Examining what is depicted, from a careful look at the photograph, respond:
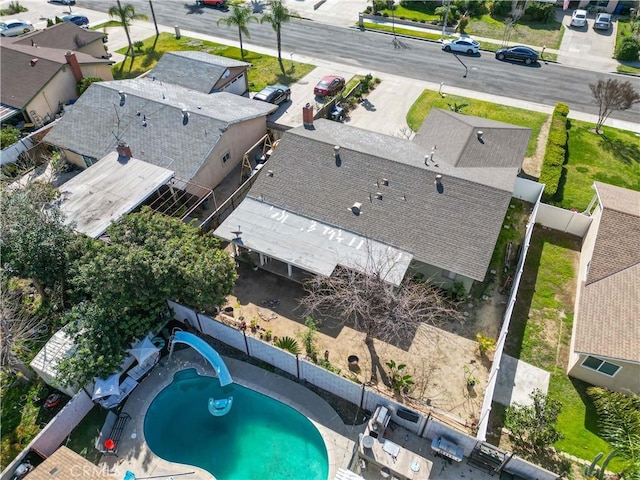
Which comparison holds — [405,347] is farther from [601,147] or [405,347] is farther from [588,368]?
[601,147]

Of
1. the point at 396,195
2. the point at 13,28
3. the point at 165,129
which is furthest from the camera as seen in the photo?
the point at 13,28

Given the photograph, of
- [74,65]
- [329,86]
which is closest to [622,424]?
[329,86]

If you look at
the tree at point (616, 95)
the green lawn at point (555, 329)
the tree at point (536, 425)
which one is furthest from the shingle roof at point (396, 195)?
the tree at point (616, 95)

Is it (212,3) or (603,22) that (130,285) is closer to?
(212,3)

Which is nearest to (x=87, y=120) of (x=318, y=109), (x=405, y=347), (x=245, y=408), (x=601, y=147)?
(x=318, y=109)

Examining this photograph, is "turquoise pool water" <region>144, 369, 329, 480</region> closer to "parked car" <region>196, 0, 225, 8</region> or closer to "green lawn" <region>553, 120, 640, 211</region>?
"green lawn" <region>553, 120, 640, 211</region>

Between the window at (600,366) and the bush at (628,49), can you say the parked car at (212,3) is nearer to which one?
the bush at (628,49)
